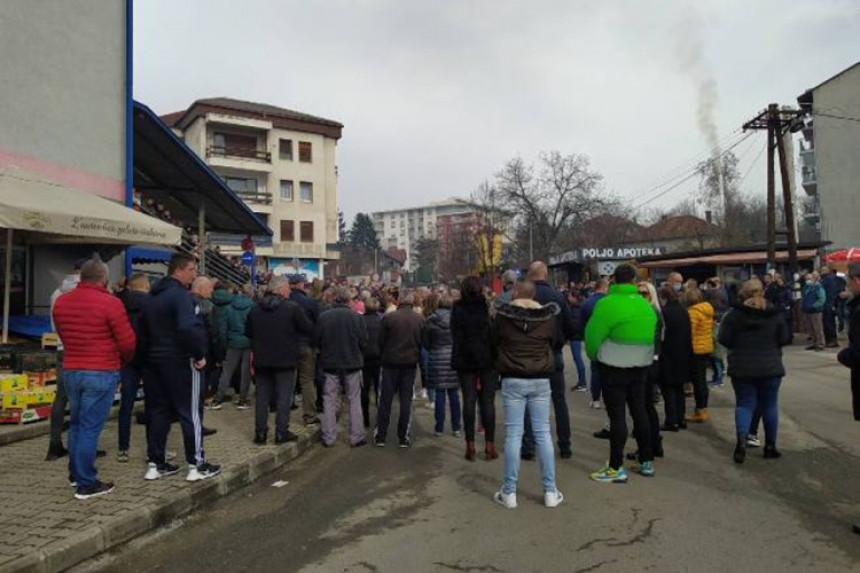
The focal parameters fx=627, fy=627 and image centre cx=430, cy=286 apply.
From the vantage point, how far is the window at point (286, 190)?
51634 millimetres

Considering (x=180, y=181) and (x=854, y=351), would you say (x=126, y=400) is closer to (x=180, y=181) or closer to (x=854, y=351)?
(x=854, y=351)

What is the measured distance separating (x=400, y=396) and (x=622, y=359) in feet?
9.98

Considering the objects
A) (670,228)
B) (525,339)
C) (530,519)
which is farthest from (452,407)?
(670,228)

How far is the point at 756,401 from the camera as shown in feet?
21.5

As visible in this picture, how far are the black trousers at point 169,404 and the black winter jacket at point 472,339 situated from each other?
2.76 meters

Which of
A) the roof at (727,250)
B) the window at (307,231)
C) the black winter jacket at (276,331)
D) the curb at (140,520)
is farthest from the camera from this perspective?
the window at (307,231)

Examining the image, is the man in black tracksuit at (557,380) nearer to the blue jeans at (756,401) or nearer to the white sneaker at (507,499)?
the white sneaker at (507,499)

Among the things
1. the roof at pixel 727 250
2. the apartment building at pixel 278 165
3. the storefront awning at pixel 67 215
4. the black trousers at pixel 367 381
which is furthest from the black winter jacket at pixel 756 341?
the apartment building at pixel 278 165

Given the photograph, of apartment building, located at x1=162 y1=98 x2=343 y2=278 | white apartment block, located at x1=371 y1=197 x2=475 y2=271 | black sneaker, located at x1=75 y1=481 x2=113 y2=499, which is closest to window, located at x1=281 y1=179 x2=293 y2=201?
apartment building, located at x1=162 y1=98 x2=343 y2=278

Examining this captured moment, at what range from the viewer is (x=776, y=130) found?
22688mm

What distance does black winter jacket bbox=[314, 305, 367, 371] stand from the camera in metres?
7.61

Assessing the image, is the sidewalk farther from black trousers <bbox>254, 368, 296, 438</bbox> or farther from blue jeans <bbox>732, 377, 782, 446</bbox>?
blue jeans <bbox>732, 377, 782, 446</bbox>

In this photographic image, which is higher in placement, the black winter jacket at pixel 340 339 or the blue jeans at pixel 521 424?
the black winter jacket at pixel 340 339

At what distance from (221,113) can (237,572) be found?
48991 millimetres
